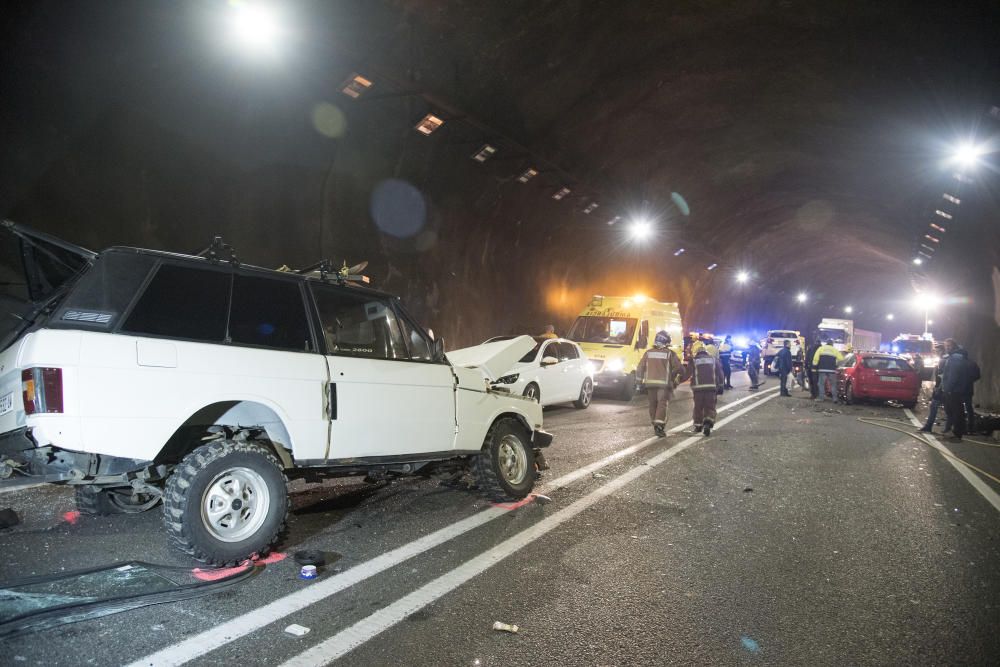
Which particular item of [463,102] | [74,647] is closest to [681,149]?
[463,102]

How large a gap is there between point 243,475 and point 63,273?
6.42 feet

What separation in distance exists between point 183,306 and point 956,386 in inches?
499

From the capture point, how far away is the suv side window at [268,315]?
443 centimetres

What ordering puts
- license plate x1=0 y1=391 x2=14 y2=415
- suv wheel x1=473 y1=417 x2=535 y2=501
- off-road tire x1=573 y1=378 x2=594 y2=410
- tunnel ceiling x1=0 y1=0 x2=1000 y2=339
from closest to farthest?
license plate x1=0 y1=391 x2=14 y2=415 < suv wheel x1=473 y1=417 x2=535 y2=501 < tunnel ceiling x1=0 y1=0 x2=1000 y2=339 < off-road tire x1=573 y1=378 x2=594 y2=410

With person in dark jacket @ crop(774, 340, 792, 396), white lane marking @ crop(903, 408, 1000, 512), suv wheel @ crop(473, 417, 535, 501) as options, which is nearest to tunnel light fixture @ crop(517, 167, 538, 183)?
person in dark jacket @ crop(774, 340, 792, 396)

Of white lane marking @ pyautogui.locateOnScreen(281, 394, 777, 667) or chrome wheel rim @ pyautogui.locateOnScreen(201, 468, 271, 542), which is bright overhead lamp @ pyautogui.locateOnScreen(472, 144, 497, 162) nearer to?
white lane marking @ pyautogui.locateOnScreen(281, 394, 777, 667)

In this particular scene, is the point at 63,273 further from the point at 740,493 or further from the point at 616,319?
the point at 616,319

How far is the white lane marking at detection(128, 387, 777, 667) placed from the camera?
3055 mm

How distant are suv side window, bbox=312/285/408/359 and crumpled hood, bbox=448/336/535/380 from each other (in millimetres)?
904

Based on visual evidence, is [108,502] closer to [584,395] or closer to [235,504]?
[235,504]

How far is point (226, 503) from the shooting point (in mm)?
4227

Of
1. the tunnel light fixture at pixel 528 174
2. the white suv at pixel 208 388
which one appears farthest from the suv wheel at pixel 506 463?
the tunnel light fixture at pixel 528 174

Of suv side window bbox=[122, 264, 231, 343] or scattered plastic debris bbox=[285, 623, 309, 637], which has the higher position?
suv side window bbox=[122, 264, 231, 343]

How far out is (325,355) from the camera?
4.73 meters
